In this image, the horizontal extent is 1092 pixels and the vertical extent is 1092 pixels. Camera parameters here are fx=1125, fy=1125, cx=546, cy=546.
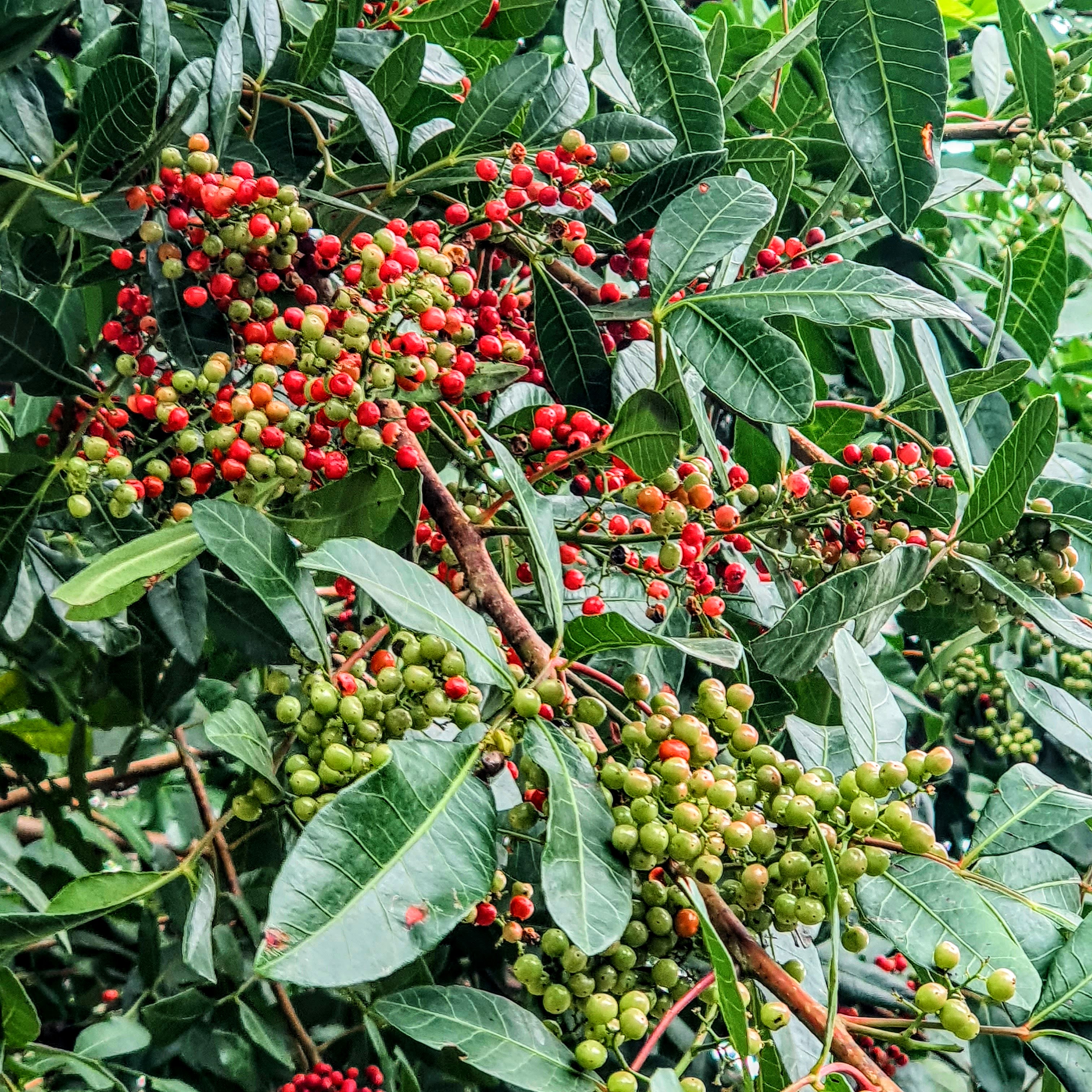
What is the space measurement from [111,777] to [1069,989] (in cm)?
129

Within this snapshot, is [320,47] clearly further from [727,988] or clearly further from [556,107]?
[727,988]

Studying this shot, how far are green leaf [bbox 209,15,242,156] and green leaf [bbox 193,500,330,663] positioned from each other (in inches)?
13.0

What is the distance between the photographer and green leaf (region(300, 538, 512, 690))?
0.70 metres

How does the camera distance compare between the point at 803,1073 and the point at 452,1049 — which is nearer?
the point at 803,1073

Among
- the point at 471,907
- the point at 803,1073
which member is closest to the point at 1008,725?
the point at 803,1073

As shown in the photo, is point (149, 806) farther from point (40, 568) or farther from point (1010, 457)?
point (1010, 457)

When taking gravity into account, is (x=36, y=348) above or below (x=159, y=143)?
below

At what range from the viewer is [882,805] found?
79 centimetres

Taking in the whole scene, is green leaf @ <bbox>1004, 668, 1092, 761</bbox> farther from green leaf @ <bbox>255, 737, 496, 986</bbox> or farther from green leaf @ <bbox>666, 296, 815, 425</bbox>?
green leaf @ <bbox>255, 737, 496, 986</bbox>

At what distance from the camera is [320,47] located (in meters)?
1.04

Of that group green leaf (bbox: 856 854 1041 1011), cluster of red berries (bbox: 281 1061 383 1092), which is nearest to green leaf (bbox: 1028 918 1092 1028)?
green leaf (bbox: 856 854 1041 1011)

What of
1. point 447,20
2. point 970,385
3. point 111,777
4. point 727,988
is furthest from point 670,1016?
point 111,777

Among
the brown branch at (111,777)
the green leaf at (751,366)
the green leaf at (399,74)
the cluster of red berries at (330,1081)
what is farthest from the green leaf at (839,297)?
the brown branch at (111,777)

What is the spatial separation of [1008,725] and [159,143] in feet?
5.21
